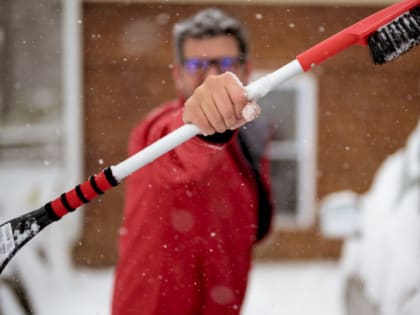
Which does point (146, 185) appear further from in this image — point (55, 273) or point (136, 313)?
point (55, 273)

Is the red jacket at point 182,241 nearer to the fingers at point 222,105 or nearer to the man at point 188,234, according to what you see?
the man at point 188,234

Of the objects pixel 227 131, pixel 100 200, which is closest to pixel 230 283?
pixel 227 131

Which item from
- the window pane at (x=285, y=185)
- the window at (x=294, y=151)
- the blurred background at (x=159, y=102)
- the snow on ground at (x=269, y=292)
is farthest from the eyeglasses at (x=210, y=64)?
the window pane at (x=285, y=185)

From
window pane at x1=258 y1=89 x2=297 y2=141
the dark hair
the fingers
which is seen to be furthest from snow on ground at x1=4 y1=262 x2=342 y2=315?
the fingers

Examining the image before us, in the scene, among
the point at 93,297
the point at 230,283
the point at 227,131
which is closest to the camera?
the point at 227,131

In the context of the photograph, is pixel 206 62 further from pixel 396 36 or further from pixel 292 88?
pixel 292 88

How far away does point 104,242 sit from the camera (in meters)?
6.81

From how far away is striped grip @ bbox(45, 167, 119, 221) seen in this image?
4.70 feet

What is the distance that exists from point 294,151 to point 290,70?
5.82 metres

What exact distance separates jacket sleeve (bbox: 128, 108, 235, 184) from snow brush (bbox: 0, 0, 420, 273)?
9 centimetres

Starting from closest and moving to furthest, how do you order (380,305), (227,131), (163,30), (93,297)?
(227,131), (380,305), (93,297), (163,30)

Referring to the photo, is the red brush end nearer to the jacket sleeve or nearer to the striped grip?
the jacket sleeve

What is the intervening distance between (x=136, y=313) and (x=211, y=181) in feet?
1.42

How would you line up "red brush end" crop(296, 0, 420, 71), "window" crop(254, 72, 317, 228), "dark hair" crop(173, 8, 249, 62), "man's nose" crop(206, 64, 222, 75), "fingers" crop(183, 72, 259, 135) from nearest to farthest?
"fingers" crop(183, 72, 259, 135) < "red brush end" crop(296, 0, 420, 71) < "man's nose" crop(206, 64, 222, 75) < "dark hair" crop(173, 8, 249, 62) < "window" crop(254, 72, 317, 228)
